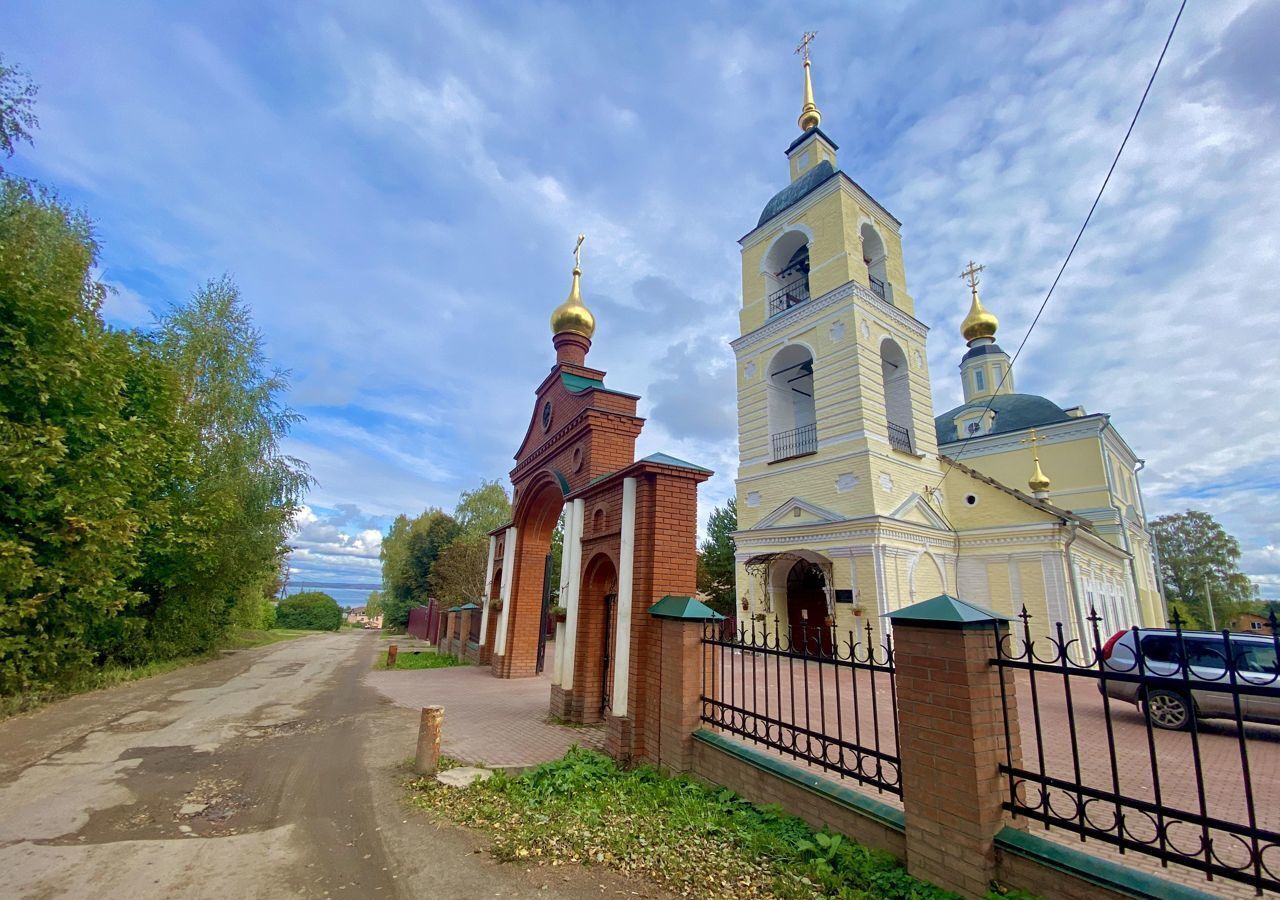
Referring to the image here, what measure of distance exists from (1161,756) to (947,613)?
214 inches

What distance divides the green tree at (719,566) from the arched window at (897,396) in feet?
33.1

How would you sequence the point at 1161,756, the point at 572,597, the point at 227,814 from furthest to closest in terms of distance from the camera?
the point at 572,597
the point at 1161,756
the point at 227,814

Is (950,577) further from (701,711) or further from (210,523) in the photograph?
(210,523)

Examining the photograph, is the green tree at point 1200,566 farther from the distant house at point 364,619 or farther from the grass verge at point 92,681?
the distant house at point 364,619

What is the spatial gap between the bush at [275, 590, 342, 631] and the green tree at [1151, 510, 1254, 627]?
55287 millimetres

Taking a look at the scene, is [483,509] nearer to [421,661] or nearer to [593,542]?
[421,661]

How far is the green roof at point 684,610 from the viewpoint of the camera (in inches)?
213

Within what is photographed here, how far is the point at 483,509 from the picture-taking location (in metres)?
33.1

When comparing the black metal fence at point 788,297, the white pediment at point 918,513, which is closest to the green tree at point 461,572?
the black metal fence at point 788,297

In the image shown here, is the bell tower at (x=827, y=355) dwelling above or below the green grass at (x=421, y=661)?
above

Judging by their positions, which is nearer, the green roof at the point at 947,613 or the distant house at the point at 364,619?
the green roof at the point at 947,613

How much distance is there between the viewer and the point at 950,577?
574 inches

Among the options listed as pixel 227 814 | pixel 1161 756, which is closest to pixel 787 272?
pixel 1161 756

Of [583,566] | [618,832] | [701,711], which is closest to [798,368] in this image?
[583,566]
